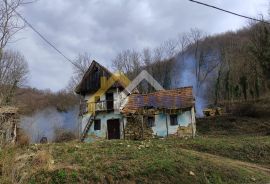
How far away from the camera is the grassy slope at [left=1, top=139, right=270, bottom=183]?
12609mm

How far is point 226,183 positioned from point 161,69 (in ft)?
172

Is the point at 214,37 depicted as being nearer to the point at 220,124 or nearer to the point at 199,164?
the point at 220,124

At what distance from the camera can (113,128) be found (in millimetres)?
38688

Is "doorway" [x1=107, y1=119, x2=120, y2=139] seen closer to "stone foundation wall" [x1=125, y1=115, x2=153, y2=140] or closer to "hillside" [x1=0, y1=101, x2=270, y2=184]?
"stone foundation wall" [x1=125, y1=115, x2=153, y2=140]

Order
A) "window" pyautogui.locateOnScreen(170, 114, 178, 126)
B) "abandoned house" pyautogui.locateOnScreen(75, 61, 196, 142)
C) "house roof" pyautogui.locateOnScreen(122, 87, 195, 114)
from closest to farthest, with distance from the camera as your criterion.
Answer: "abandoned house" pyautogui.locateOnScreen(75, 61, 196, 142) < "window" pyautogui.locateOnScreen(170, 114, 178, 126) < "house roof" pyautogui.locateOnScreen(122, 87, 195, 114)

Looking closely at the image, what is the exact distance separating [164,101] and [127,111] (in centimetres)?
377

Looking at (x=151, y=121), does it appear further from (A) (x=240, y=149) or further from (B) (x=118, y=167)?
(B) (x=118, y=167)

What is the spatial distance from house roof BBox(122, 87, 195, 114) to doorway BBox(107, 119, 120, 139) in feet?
4.96

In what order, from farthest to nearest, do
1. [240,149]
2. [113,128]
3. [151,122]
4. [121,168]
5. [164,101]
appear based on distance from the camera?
1. [113,128]
2. [164,101]
3. [151,122]
4. [240,149]
5. [121,168]

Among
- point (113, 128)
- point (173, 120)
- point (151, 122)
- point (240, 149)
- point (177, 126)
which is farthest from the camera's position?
point (113, 128)

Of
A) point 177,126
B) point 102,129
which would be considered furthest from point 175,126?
point 102,129

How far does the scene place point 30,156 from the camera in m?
13.5

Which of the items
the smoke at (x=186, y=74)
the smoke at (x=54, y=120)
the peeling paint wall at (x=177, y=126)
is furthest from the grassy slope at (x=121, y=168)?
the smoke at (x=186, y=74)

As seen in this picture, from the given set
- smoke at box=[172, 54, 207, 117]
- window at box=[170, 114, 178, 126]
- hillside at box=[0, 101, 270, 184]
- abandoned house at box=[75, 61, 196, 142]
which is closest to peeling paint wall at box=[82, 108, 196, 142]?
abandoned house at box=[75, 61, 196, 142]
